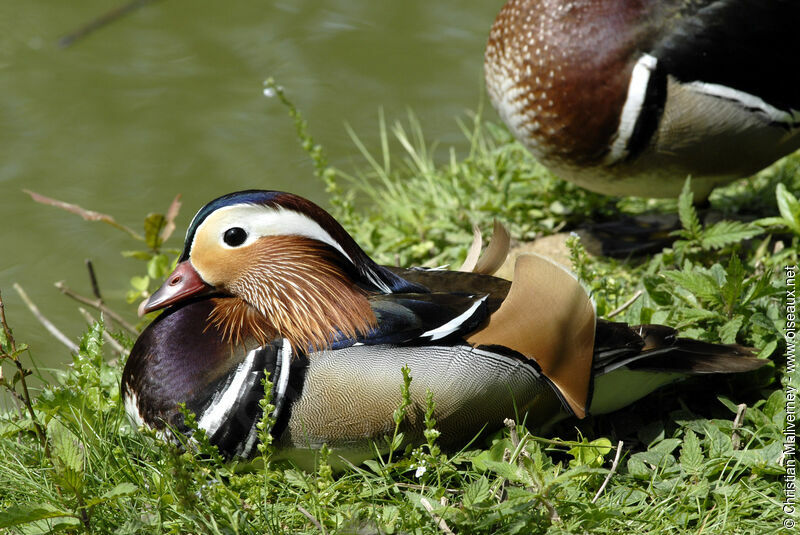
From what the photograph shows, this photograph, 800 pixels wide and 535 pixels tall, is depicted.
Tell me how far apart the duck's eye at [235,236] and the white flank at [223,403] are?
344mm

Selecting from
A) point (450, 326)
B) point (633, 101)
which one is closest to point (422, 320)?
point (450, 326)

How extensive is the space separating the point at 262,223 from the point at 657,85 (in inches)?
62.6

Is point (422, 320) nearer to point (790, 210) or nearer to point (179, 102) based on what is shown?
point (790, 210)

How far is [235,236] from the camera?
2336 millimetres

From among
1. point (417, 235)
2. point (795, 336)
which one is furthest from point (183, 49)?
point (795, 336)

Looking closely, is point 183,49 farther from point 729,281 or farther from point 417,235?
point 729,281

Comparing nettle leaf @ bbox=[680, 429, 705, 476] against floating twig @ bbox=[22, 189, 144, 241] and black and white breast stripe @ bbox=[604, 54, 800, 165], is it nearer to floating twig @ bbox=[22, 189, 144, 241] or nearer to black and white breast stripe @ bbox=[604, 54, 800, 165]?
black and white breast stripe @ bbox=[604, 54, 800, 165]

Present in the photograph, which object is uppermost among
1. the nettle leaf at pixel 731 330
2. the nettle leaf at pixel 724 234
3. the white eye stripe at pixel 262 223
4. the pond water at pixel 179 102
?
the white eye stripe at pixel 262 223

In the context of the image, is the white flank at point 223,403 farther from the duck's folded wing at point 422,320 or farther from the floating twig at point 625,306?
the floating twig at point 625,306

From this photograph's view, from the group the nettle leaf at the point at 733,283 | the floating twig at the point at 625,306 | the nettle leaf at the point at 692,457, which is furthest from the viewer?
the floating twig at the point at 625,306

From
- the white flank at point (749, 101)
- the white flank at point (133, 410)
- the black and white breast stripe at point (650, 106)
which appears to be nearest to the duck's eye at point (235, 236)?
the white flank at point (133, 410)

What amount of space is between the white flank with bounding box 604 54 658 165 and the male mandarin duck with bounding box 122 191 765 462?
105cm

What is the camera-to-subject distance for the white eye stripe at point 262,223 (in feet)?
7.50

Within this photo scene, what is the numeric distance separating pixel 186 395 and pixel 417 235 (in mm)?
1798
